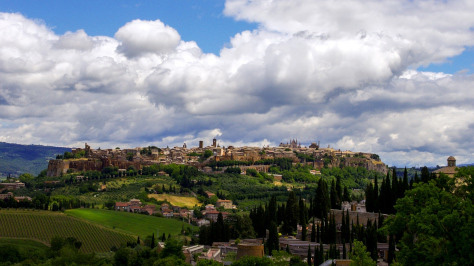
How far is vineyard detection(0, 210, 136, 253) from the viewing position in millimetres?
82375

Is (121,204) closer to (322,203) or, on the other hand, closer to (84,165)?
(322,203)

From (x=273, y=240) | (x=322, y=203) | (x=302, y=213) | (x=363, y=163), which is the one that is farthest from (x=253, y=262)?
(x=363, y=163)

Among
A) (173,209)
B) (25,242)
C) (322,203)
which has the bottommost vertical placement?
(25,242)

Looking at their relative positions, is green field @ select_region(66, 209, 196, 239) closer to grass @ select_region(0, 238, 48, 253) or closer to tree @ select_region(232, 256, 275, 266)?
grass @ select_region(0, 238, 48, 253)

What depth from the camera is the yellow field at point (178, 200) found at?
12706cm

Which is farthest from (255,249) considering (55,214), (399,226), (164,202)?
(164,202)

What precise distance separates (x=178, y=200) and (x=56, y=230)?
44.2 meters

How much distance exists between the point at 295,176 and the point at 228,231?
3714 inches

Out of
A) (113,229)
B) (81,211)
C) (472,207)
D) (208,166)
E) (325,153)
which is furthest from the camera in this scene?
(325,153)

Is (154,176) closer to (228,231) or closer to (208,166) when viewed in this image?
(208,166)

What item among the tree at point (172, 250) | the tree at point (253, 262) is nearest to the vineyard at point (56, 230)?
the tree at point (172, 250)

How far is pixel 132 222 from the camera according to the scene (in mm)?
101000

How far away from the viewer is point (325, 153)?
198250 mm

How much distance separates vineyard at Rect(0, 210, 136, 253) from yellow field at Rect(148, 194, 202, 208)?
3371cm
